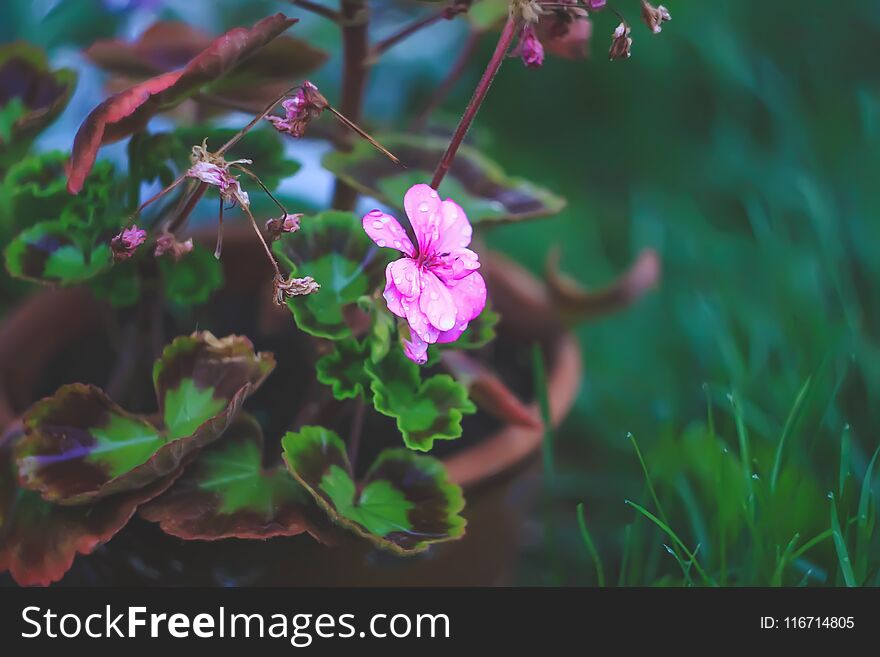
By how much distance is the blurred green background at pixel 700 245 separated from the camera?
62 centimetres

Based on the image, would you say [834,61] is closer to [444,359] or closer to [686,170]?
[686,170]

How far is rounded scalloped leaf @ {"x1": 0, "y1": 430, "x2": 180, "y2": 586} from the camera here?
479 millimetres

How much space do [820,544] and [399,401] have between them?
0.32 meters

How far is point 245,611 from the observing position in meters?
0.54

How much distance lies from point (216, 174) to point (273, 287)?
136mm

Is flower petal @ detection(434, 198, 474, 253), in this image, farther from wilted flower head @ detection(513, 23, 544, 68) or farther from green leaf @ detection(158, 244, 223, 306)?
green leaf @ detection(158, 244, 223, 306)

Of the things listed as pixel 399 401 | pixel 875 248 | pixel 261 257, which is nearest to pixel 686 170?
pixel 875 248

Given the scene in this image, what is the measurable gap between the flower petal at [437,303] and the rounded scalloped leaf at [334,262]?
0.09m

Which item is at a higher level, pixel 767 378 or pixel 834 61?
pixel 834 61

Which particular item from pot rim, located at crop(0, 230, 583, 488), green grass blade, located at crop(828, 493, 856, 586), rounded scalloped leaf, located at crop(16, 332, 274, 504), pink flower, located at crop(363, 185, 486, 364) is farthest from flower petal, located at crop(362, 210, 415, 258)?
green grass blade, located at crop(828, 493, 856, 586)

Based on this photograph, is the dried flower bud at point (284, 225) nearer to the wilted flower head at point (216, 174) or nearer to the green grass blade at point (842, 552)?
the wilted flower head at point (216, 174)

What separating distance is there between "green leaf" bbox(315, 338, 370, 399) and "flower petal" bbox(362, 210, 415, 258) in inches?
3.5

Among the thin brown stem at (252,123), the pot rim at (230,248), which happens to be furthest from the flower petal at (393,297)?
the pot rim at (230,248)

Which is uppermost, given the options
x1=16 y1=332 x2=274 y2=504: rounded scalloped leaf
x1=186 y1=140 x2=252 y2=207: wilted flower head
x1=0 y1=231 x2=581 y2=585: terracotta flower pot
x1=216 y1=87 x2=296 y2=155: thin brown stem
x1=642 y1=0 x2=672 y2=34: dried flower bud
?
x1=642 y1=0 x2=672 y2=34: dried flower bud
